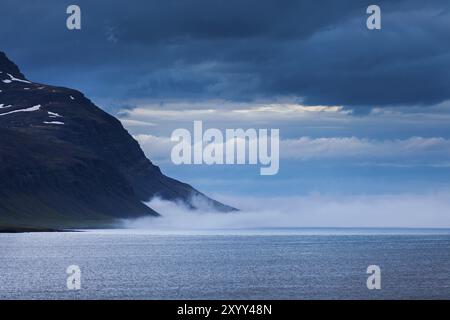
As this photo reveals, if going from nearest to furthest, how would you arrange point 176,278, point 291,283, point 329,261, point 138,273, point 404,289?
point 404,289 → point 291,283 → point 176,278 → point 138,273 → point 329,261

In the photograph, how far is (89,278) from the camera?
141m

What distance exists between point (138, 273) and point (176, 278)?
12.2 metres

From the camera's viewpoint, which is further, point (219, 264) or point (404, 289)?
point (219, 264)
